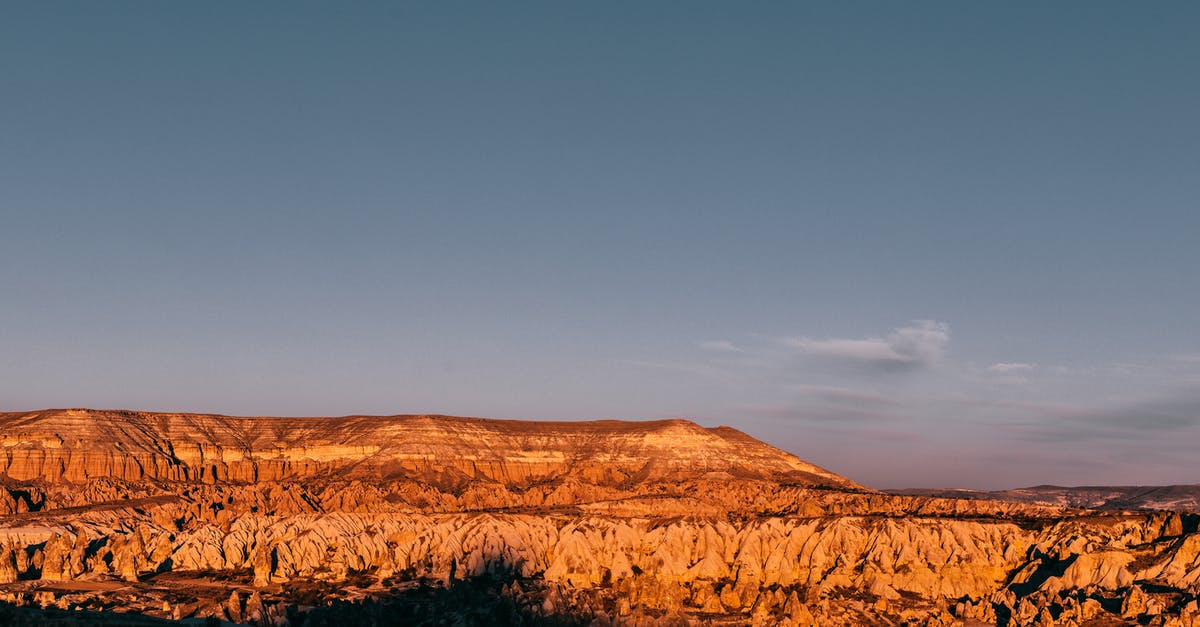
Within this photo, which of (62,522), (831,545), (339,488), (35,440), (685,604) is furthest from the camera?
(35,440)

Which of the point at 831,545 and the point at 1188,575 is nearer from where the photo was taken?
the point at 1188,575

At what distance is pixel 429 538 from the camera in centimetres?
13850

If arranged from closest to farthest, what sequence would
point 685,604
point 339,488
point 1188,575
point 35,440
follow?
point 1188,575, point 685,604, point 339,488, point 35,440

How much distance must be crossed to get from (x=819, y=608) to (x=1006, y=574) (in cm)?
2417

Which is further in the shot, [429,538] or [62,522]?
[62,522]

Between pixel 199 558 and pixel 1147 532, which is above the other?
pixel 1147 532

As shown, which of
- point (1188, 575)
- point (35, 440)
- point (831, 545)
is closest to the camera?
point (1188, 575)

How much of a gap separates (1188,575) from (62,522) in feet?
406

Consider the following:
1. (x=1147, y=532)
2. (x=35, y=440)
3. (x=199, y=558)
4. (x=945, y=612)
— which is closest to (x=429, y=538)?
(x=199, y=558)

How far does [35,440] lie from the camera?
654ft

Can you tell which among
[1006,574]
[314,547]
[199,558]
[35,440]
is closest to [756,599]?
[1006,574]

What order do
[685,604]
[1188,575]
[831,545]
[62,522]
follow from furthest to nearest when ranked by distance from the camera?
[62,522], [831,545], [685,604], [1188,575]

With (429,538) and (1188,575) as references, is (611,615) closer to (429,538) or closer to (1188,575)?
(429,538)

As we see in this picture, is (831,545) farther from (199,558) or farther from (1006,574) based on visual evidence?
(199,558)
